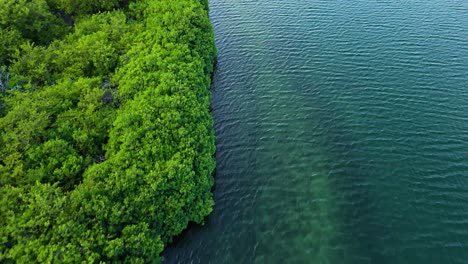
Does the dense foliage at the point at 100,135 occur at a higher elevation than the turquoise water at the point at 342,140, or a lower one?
higher

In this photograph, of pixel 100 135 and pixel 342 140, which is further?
pixel 342 140

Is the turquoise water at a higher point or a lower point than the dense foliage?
lower

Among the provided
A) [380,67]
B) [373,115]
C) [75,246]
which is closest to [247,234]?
[75,246]

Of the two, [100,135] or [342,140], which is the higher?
[100,135]

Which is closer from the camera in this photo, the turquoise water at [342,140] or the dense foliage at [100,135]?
the dense foliage at [100,135]

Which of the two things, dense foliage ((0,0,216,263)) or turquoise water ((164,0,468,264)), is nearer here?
dense foliage ((0,0,216,263))
